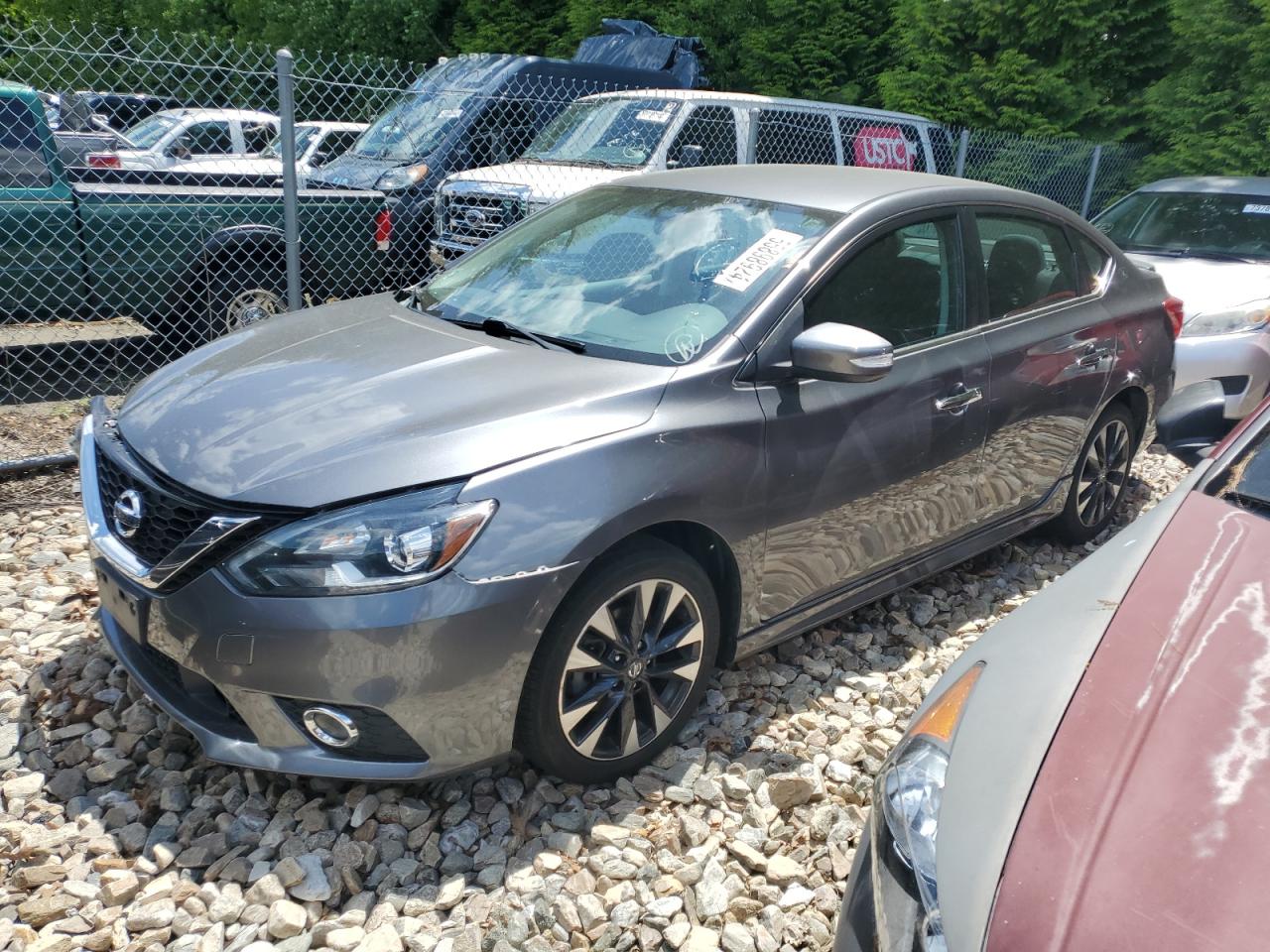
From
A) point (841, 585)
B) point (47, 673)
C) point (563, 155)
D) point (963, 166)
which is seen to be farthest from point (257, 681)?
point (963, 166)

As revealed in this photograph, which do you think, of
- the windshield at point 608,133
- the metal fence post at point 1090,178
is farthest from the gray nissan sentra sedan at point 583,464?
the metal fence post at point 1090,178

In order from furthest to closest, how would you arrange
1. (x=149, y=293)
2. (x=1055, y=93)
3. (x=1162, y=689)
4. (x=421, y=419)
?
(x=1055, y=93) → (x=149, y=293) → (x=421, y=419) → (x=1162, y=689)

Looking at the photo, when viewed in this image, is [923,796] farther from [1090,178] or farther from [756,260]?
[1090,178]

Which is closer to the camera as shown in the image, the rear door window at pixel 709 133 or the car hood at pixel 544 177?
the car hood at pixel 544 177

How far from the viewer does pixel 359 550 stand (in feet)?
7.88

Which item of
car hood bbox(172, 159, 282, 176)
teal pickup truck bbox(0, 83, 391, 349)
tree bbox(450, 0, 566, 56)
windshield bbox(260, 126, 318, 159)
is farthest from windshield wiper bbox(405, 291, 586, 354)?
tree bbox(450, 0, 566, 56)

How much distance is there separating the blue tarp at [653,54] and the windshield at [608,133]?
403cm

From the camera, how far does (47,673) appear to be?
10.8 feet

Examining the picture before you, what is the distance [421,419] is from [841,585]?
1.54 metres

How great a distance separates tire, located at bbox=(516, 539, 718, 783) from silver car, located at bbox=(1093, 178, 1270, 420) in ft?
12.0

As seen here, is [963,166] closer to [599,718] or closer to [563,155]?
[563,155]

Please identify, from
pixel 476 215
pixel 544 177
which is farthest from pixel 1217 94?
pixel 476 215

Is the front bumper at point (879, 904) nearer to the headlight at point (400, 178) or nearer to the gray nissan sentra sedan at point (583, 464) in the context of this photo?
the gray nissan sentra sedan at point (583, 464)

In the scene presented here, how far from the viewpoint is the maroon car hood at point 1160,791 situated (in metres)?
1.43
